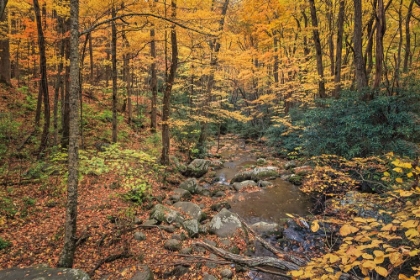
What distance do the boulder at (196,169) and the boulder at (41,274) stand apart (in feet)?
28.8

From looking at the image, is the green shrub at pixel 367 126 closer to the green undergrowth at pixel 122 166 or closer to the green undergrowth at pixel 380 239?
the green undergrowth at pixel 380 239

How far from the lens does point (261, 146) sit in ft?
67.8

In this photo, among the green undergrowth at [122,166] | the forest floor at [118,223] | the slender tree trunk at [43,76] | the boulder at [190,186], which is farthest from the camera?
the boulder at [190,186]

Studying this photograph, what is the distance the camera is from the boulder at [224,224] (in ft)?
23.0

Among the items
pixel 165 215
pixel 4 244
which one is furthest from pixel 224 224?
pixel 4 244

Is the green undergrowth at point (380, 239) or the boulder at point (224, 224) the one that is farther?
the boulder at point (224, 224)

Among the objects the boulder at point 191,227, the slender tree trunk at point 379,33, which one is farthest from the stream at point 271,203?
the slender tree trunk at point 379,33

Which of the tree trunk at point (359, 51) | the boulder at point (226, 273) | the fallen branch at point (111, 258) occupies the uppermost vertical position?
the tree trunk at point (359, 51)

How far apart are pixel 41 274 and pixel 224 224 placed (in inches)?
188

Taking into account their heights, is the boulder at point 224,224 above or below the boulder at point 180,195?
below

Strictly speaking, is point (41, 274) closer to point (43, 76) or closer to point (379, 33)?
point (43, 76)

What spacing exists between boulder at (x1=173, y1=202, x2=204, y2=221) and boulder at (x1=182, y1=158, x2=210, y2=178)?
13.8 feet

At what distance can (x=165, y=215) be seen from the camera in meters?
7.17

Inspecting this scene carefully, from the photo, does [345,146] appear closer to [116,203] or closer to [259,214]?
[259,214]
